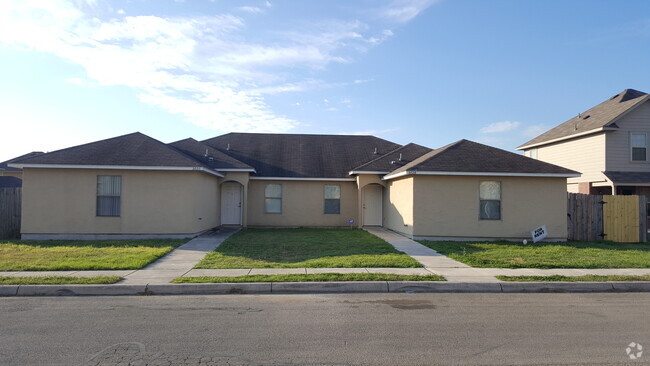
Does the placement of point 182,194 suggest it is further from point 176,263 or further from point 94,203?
point 176,263

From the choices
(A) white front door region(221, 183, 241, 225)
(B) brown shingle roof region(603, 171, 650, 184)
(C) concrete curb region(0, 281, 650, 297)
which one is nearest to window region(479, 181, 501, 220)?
(B) brown shingle roof region(603, 171, 650, 184)

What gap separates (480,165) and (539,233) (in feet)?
10.5

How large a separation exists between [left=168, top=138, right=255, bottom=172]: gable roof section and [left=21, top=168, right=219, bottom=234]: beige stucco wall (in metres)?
3.83

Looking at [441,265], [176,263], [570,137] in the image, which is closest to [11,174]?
[176,263]

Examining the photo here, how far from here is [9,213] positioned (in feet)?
55.2

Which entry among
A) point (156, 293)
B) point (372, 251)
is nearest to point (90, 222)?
point (156, 293)

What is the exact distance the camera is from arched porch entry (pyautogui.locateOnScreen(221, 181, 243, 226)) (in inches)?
856

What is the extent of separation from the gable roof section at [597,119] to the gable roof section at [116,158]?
691 inches

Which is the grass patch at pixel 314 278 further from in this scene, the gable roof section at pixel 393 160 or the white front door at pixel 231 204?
the white front door at pixel 231 204

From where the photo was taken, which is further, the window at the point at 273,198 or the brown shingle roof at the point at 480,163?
the window at the point at 273,198

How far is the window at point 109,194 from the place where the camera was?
1606 centimetres

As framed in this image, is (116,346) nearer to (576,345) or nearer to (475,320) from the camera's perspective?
(475,320)

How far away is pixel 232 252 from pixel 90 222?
21.4ft

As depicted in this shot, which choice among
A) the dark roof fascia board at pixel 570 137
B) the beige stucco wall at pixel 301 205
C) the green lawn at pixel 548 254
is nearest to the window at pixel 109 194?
the beige stucco wall at pixel 301 205
